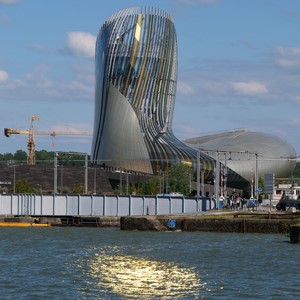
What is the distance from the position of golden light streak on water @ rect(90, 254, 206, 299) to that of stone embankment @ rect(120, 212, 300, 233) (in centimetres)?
2341

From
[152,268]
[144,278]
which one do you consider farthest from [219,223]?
[144,278]

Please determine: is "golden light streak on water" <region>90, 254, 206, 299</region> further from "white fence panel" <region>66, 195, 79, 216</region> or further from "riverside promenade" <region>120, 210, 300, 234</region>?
"white fence panel" <region>66, 195, 79, 216</region>

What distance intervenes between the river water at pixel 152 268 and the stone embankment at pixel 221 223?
10.1 ft

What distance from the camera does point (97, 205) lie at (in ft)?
374

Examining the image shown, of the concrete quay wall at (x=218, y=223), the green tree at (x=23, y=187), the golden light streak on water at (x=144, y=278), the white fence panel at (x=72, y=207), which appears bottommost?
the golden light streak on water at (x=144, y=278)

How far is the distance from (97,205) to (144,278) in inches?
2694

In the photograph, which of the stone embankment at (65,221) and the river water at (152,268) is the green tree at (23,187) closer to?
the stone embankment at (65,221)

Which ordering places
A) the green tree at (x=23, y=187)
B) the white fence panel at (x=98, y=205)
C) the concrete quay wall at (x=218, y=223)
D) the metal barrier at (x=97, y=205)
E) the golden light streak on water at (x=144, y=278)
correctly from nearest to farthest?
the golden light streak on water at (x=144, y=278)
the concrete quay wall at (x=218, y=223)
the metal barrier at (x=97, y=205)
the white fence panel at (x=98, y=205)
the green tree at (x=23, y=187)

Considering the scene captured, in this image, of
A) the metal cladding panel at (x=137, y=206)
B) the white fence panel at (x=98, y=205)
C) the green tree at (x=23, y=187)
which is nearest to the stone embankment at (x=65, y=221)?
the white fence panel at (x=98, y=205)

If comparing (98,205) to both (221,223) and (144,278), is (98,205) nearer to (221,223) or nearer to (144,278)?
(221,223)

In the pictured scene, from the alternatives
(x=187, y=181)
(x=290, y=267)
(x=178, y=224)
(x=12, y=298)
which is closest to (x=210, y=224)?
(x=178, y=224)

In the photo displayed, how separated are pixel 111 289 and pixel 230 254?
16881mm

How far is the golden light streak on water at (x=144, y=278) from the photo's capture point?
136ft

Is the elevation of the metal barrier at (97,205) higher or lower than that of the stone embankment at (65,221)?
higher
